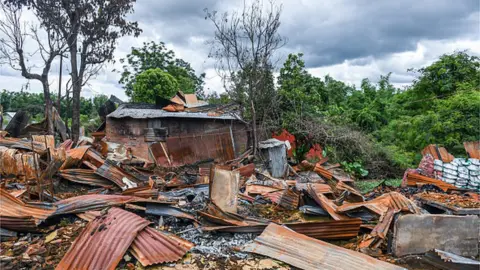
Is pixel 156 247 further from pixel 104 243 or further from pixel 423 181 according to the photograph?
pixel 423 181

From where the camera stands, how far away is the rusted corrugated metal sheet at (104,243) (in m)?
3.07

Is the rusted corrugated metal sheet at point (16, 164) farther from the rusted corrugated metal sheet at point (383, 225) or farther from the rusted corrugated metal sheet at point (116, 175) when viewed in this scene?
the rusted corrugated metal sheet at point (383, 225)

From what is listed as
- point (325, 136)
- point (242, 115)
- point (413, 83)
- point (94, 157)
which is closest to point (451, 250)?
point (94, 157)

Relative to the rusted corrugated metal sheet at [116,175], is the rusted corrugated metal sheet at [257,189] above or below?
below

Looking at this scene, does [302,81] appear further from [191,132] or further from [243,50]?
[191,132]

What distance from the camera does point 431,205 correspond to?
5199mm

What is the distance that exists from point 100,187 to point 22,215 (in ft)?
8.57

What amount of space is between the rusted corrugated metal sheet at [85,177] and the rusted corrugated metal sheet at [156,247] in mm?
3415

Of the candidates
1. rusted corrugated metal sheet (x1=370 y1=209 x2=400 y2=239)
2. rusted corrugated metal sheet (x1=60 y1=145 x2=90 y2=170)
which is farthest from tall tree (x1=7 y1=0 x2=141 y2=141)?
rusted corrugated metal sheet (x1=370 y1=209 x2=400 y2=239)

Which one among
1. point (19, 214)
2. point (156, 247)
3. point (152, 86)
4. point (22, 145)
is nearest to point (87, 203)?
point (19, 214)

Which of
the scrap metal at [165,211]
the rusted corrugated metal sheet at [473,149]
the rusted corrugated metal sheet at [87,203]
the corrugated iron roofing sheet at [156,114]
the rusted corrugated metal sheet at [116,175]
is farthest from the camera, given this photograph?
the corrugated iron roofing sheet at [156,114]

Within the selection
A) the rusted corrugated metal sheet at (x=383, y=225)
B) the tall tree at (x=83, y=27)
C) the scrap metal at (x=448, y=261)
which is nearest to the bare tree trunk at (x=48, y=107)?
the tall tree at (x=83, y=27)

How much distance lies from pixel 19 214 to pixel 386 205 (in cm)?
536

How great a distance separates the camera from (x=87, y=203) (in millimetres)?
4523
